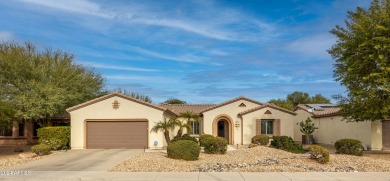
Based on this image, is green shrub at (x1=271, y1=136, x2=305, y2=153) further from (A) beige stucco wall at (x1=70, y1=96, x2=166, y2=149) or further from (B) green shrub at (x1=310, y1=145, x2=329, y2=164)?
(A) beige stucco wall at (x1=70, y1=96, x2=166, y2=149)

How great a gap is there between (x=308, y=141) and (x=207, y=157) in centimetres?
1925

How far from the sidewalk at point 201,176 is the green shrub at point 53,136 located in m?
11.4

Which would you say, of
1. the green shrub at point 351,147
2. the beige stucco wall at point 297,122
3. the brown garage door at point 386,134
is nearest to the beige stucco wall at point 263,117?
the beige stucco wall at point 297,122

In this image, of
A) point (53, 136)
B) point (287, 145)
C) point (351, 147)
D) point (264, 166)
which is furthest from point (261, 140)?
point (53, 136)

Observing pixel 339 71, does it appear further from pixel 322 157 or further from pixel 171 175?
pixel 171 175

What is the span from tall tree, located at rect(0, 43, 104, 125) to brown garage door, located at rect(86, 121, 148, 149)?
3478 mm

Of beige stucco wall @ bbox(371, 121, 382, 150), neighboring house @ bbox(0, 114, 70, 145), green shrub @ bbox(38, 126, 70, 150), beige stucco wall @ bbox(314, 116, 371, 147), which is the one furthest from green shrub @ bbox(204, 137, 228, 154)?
neighboring house @ bbox(0, 114, 70, 145)

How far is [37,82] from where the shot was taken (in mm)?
31094

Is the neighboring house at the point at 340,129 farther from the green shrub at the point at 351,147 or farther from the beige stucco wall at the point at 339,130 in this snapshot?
the green shrub at the point at 351,147

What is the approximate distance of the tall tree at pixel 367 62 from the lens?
2330cm

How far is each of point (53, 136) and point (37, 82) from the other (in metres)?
5.40

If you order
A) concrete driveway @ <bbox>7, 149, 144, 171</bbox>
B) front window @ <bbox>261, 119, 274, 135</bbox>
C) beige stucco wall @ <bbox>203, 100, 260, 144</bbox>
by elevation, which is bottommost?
concrete driveway @ <bbox>7, 149, 144, 171</bbox>

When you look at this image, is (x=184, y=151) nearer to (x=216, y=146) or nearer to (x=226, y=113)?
(x=216, y=146)

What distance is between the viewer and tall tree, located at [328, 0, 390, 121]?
76.5 feet
